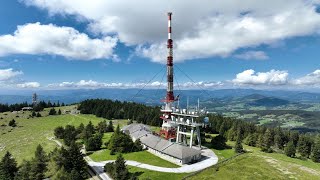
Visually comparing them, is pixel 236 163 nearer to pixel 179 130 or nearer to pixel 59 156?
pixel 179 130

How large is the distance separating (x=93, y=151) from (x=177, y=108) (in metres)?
34.3

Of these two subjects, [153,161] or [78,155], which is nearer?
[78,155]

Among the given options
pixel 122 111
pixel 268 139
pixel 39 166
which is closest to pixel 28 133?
pixel 122 111

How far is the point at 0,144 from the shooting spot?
378ft

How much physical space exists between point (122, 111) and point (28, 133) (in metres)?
60.9

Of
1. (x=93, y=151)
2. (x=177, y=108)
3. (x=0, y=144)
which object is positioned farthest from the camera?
(x=0, y=144)

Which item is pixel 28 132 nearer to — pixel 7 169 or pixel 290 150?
pixel 7 169

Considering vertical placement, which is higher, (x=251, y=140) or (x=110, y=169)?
(x=110, y=169)

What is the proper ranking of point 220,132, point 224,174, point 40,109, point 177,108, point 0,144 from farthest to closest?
point 40,109
point 220,132
point 0,144
point 177,108
point 224,174

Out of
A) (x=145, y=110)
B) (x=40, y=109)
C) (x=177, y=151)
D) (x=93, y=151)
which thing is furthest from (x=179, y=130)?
(x=40, y=109)

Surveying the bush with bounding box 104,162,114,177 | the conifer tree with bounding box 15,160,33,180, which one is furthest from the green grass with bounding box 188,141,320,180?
the conifer tree with bounding box 15,160,33,180

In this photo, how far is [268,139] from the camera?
110 m

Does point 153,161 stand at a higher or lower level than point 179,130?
lower

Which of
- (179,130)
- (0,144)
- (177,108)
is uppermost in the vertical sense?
(177,108)
